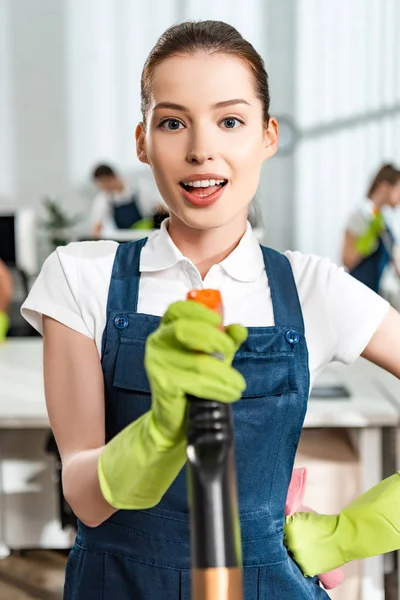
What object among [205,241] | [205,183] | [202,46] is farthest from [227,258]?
[202,46]

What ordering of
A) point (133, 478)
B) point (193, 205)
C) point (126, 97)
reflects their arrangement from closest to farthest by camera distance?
point (133, 478)
point (193, 205)
point (126, 97)

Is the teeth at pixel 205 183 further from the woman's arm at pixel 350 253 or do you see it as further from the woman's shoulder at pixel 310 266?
the woman's arm at pixel 350 253

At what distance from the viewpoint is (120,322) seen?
102cm

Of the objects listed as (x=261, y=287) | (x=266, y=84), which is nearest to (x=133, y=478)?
(x=261, y=287)

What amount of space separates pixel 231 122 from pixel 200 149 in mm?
60

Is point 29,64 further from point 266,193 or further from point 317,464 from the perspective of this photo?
point 317,464

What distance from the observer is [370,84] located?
25.2ft

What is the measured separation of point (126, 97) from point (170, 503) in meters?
6.88

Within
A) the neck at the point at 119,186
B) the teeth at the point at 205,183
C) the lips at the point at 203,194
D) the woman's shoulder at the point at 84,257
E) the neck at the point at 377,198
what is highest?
the teeth at the point at 205,183

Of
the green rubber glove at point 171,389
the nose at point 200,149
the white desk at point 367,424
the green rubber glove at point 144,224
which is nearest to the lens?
the green rubber glove at point 171,389

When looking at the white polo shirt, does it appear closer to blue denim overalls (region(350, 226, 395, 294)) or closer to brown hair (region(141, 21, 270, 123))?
brown hair (region(141, 21, 270, 123))

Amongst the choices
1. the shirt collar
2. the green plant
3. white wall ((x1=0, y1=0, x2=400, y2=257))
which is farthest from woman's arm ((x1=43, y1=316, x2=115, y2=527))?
white wall ((x1=0, y1=0, x2=400, y2=257))

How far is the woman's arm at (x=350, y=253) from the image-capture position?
188 inches

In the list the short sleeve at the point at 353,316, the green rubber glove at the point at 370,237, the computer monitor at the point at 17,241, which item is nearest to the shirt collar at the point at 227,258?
the short sleeve at the point at 353,316
